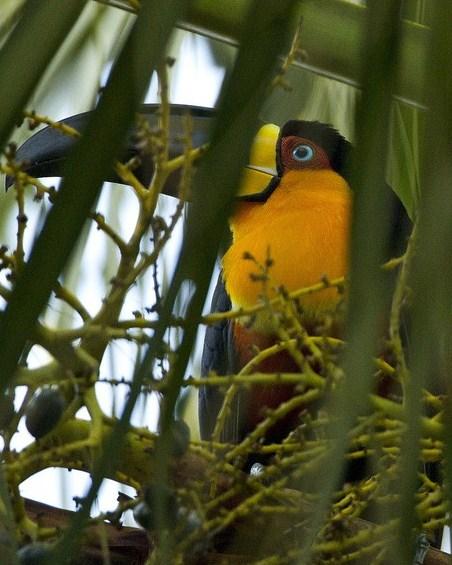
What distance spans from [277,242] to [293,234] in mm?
44

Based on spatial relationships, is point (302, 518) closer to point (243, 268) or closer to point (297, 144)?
point (243, 268)

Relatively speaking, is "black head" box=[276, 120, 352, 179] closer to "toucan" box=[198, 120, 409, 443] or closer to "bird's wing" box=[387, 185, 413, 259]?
"toucan" box=[198, 120, 409, 443]

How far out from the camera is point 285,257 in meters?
1.67

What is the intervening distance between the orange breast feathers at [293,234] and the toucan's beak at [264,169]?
16mm

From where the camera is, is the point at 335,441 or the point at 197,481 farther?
the point at 197,481

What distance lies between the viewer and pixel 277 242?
1713 mm

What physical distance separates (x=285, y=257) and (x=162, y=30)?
1374 mm

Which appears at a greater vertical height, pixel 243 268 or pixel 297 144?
pixel 297 144

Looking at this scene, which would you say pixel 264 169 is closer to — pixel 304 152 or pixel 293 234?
pixel 304 152

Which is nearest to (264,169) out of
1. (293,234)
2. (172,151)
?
(293,234)

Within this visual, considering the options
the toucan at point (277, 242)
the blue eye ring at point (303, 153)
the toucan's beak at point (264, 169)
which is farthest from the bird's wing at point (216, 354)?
the blue eye ring at point (303, 153)

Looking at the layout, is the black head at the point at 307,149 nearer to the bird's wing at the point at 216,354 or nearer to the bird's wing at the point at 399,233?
the bird's wing at the point at 216,354

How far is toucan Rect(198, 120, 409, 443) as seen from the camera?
1.60 m

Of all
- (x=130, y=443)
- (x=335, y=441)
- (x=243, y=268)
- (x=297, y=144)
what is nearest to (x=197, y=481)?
(x=130, y=443)
